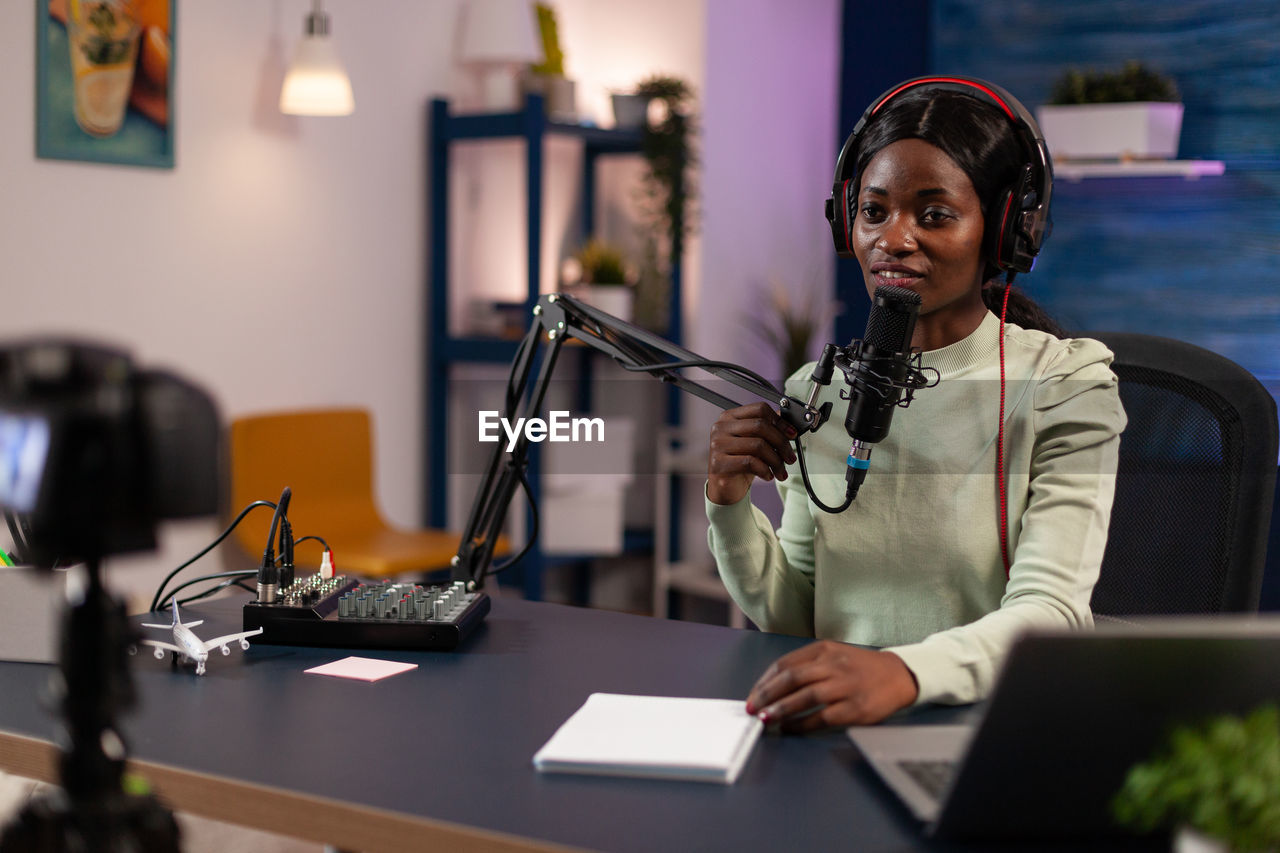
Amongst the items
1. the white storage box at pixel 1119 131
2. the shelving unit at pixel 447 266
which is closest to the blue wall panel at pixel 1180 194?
the white storage box at pixel 1119 131

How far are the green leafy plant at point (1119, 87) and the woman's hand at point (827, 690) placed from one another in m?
2.61

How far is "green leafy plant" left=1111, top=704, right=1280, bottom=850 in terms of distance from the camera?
62 cm

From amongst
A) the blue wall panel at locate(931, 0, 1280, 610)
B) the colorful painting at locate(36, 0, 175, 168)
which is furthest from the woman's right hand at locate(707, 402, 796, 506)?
the colorful painting at locate(36, 0, 175, 168)

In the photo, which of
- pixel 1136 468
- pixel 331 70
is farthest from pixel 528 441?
pixel 331 70

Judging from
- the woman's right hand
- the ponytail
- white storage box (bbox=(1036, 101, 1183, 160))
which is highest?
white storage box (bbox=(1036, 101, 1183, 160))

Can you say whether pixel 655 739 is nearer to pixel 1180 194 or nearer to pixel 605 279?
pixel 1180 194

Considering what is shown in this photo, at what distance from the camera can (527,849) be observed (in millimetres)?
835

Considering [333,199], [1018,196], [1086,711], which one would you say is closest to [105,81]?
[333,199]

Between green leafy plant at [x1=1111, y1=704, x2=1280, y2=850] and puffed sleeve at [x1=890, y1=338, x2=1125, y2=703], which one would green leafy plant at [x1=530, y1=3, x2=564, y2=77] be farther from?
green leafy plant at [x1=1111, y1=704, x2=1280, y2=850]

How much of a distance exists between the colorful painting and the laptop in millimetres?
2764

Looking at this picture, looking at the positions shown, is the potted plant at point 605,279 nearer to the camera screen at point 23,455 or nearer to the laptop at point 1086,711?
the laptop at point 1086,711

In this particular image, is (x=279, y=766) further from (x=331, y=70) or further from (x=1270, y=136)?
(x=1270, y=136)

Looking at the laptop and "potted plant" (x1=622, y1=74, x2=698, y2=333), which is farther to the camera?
"potted plant" (x1=622, y1=74, x2=698, y2=333)

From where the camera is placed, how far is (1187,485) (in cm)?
157
